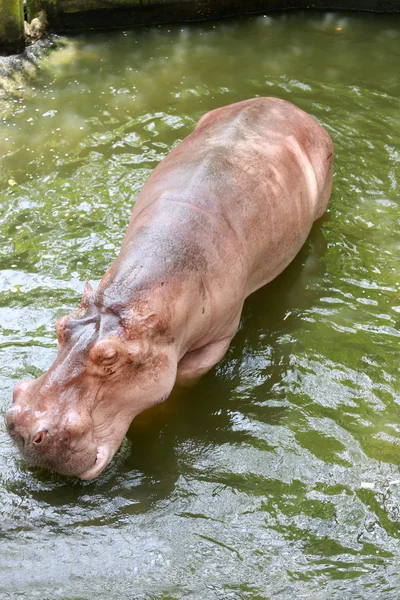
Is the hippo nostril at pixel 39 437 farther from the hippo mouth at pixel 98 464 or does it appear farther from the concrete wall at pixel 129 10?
the concrete wall at pixel 129 10

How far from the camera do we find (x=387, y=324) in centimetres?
545

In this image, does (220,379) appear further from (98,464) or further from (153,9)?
(153,9)

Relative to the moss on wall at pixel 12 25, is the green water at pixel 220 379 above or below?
below

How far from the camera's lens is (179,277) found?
4168mm

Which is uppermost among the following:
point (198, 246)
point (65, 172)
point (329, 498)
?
point (198, 246)

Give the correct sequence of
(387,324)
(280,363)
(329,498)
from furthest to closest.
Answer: (387,324) < (280,363) < (329,498)

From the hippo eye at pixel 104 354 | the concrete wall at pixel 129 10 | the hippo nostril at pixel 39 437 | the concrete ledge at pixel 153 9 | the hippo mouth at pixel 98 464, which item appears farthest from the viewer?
the concrete ledge at pixel 153 9

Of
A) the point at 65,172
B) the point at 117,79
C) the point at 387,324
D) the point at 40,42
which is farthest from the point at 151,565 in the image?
the point at 40,42

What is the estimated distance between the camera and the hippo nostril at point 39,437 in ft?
11.6

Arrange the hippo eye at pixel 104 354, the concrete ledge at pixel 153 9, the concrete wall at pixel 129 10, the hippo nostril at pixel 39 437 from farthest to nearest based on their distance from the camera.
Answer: the concrete ledge at pixel 153 9, the concrete wall at pixel 129 10, the hippo eye at pixel 104 354, the hippo nostril at pixel 39 437

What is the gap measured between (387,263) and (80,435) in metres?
3.26

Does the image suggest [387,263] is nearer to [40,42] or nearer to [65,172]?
[65,172]

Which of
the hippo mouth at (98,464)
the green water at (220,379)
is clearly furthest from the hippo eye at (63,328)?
the green water at (220,379)

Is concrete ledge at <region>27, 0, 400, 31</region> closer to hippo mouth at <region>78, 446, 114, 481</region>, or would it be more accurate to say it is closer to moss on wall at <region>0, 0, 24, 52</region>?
moss on wall at <region>0, 0, 24, 52</region>
